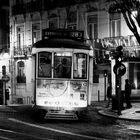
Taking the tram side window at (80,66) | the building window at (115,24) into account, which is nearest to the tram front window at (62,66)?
the tram side window at (80,66)

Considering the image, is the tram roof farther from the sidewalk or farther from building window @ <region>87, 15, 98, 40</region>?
building window @ <region>87, 15, 98, 40</region>

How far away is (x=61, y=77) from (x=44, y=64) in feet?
3.23

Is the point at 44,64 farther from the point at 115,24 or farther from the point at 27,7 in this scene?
the point at 27,7

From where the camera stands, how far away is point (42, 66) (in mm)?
17531

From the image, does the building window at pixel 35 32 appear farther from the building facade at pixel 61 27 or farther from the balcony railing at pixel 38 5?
the balcony railing at pixel 38 5

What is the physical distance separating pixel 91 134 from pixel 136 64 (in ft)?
54.9

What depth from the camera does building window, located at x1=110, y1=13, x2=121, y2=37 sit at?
1213 inches

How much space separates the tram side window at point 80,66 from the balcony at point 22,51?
19.1 meters

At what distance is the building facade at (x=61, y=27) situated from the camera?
31234mm

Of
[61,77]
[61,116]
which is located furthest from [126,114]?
[61,77]

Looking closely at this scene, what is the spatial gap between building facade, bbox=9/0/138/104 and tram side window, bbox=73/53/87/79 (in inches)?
443

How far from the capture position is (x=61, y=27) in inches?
1384

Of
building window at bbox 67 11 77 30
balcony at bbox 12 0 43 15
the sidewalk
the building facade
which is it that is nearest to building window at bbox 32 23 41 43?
the building facade

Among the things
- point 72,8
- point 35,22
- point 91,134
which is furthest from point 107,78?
point 91,134
